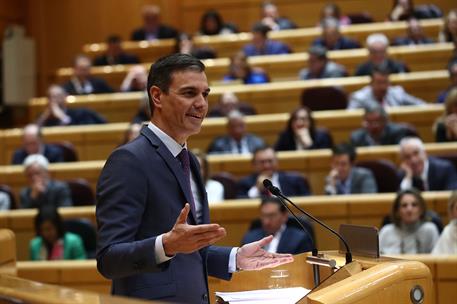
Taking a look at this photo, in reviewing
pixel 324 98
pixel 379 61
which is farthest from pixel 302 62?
pixel 324 98

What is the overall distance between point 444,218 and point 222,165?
157 centimetres

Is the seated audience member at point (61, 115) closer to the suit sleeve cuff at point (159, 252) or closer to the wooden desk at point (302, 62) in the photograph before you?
the wooden desk at point (302, 62)

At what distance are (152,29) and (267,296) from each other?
7027 millimetres

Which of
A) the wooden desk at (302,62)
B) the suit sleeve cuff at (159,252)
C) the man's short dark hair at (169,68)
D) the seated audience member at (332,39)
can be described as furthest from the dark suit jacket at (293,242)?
the seated audience member at (332,39)

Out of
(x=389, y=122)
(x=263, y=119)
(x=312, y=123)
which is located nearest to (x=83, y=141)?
(x=263, y=119)

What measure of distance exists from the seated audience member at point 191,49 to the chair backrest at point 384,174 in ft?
9.69

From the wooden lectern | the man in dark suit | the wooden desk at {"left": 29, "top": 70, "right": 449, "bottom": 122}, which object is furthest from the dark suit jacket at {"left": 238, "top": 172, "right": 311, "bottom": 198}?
the man in dark suit

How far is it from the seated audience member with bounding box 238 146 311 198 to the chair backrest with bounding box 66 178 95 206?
91 cm

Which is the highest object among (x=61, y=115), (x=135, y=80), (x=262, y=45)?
(x=262, y=45)

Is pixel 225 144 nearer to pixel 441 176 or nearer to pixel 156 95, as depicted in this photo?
pixel 441 176

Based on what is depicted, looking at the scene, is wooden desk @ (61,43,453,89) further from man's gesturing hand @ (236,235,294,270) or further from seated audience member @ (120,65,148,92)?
man's gesturing hand @ (236,235,294,270)

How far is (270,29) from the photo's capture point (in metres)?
7.86

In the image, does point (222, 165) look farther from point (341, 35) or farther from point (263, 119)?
point (341, 35)

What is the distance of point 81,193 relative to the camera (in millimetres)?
5395
